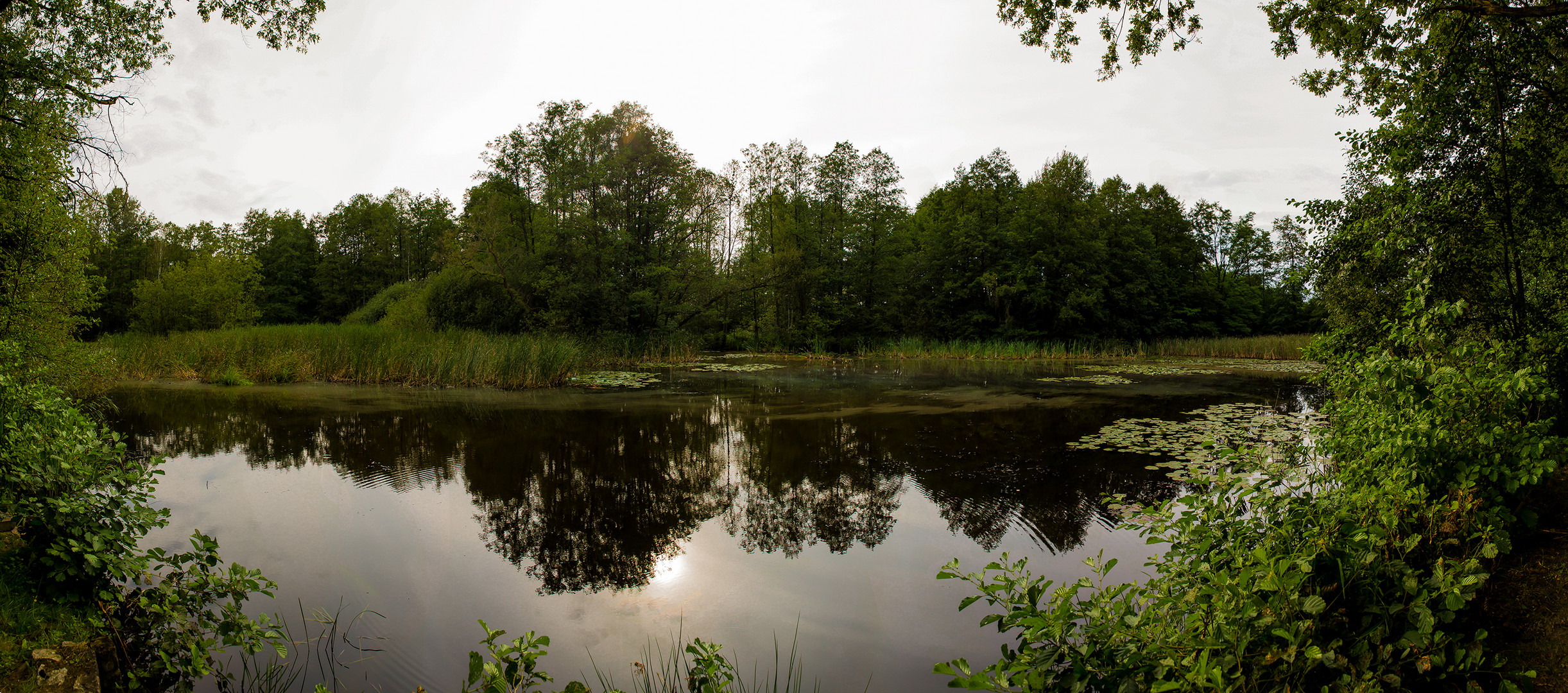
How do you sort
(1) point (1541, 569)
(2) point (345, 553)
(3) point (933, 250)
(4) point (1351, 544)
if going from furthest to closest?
(3) point (933, 250), (2) point (345, 553), (1) point (1541, 569), (4) point (1351, 544)

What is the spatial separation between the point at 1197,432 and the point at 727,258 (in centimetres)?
3368

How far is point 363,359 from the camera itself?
14953 millimetres

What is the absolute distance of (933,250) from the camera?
111 ft

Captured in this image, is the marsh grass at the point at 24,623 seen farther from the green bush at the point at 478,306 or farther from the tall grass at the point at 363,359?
the green bush at the point at 478,306

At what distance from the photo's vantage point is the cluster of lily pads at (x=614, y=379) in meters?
15.1

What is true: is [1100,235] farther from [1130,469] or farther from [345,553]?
[345,553]

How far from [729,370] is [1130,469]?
14.8m

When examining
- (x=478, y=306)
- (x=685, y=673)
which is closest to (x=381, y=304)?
(x=478, y=306)

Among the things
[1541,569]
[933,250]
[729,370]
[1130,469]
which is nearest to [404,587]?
[1541,569]

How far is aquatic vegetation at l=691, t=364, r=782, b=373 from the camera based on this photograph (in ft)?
68.0

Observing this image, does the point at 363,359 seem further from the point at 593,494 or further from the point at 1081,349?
the point at 1081,349

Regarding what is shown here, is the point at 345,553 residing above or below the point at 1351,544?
below

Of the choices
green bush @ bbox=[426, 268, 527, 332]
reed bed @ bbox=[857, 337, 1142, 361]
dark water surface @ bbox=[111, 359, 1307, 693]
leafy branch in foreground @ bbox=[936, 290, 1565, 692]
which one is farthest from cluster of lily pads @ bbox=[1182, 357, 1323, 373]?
green bush @ bbox=[426, 268, 527, 332]

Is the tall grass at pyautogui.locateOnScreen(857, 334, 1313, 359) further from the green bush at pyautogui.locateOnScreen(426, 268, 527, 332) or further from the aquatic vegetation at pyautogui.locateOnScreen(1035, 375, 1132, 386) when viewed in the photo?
the green bush at pyautogui.locateOnScreen(426, 268, 527, 332)
